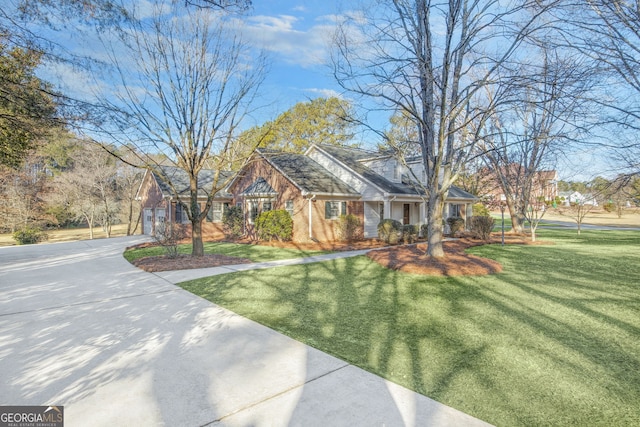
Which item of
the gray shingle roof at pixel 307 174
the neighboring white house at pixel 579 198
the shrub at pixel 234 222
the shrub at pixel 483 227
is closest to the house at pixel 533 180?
the neighboring white house at pixel 579 198

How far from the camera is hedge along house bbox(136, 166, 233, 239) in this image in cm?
2131

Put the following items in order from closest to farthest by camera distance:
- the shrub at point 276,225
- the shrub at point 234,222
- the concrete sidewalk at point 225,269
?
the concrete sidewalk at point 225,269 < the shrub at point 276,225 < the shrub at point 234,222

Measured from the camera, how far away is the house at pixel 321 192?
1709 centimetres

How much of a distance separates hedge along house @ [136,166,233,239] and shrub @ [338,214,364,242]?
9511mm

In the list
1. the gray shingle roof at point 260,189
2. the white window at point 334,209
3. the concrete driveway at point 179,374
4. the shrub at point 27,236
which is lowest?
the concrete driveway at point 179,374

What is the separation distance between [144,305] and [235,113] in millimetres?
8234

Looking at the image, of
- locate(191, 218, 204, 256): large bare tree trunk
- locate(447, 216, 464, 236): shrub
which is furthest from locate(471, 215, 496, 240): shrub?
locate(191, 218, 204, 256): large bare tree trunk

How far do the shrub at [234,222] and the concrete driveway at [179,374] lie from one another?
549 inches

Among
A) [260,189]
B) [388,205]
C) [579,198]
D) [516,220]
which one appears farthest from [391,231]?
[579,198]

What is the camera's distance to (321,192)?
16.6m

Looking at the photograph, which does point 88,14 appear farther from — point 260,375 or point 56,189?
point 56,189

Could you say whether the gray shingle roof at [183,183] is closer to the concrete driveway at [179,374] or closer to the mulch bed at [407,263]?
the mulch bed at [407,263]

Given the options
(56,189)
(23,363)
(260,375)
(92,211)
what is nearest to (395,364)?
(260,375)

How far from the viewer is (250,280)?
8242 mm
